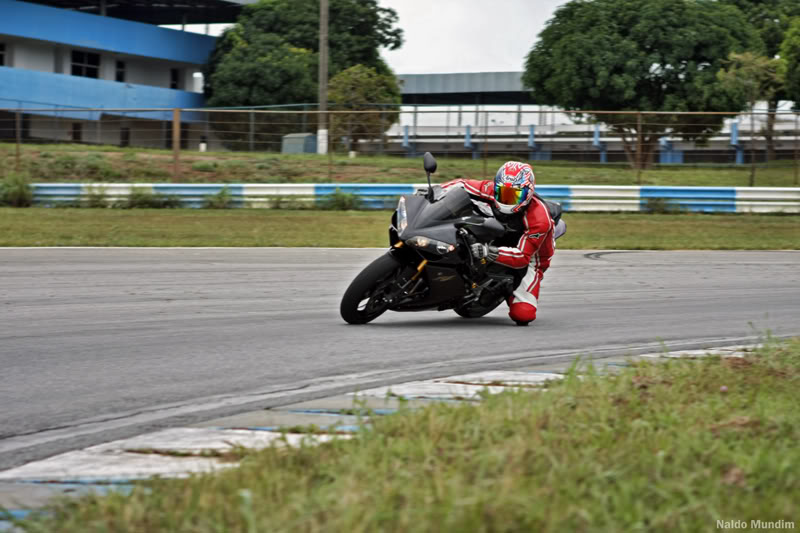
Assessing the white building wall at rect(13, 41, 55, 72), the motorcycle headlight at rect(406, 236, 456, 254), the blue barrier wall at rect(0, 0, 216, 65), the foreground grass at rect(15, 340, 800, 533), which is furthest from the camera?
the white building wall at rect(13, 41, 55, 72)

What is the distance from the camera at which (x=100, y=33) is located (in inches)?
1951

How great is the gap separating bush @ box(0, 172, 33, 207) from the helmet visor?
1699 cm

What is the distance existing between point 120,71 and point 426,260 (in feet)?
164

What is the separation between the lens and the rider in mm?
7645

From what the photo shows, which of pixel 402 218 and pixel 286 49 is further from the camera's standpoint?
pixel 286 49

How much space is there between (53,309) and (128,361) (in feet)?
8.19

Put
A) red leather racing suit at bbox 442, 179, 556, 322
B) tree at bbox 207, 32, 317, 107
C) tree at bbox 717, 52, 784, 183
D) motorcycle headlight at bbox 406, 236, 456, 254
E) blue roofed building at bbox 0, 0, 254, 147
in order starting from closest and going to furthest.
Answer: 1. motorcycle headlight at bbox 406, 236, 456, 254
2. red leather racing suit at bbox 442, 179, 556, 322
3. tree at bbox 717, 52, 784, 183
4. blue roofed building at bbox 0, 0, 254, 147
5. tree at bbox 207, 32, 317, 107

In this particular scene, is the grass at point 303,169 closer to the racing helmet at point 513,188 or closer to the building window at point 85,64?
the racing helmet at point 513,188

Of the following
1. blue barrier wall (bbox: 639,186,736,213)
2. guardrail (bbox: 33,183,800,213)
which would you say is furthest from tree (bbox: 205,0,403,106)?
blue barrier wall (bbox: 639,186,736,213)

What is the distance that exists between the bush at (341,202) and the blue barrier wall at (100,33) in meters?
30.6

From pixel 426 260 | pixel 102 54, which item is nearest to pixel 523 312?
pixel 426 260

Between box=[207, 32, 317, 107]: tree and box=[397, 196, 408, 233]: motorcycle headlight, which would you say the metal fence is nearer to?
box=[397, 196, 408, 233]: motorcycle headlight

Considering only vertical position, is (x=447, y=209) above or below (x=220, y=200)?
above

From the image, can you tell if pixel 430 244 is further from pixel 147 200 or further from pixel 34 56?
pixel 34 56
